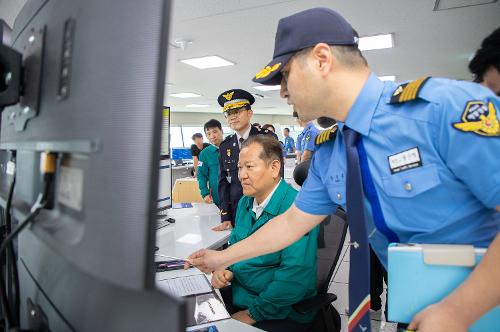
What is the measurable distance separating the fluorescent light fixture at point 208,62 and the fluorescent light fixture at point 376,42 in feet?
7.74

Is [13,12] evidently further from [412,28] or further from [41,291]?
[412,28]

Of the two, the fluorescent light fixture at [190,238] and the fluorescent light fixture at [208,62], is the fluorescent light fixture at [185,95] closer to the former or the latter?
the fluorescent light fixture at [208,62]

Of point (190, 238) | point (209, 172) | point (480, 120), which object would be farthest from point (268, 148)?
point (209, 172)

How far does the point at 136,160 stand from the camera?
0.26 metres

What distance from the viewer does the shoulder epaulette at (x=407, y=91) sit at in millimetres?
763

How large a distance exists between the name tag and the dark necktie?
0.08 m

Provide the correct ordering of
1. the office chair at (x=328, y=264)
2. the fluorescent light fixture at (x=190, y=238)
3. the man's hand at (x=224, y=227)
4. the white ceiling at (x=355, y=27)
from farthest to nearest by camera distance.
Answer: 1. the white ceiling at (x=355, y=27)
2. the man's hand at (x=224, y=227)
3. the fluorescent light fixture at (x=190, y=238)
4. the office chair at (x=328, y=264)

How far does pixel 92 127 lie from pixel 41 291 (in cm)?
30

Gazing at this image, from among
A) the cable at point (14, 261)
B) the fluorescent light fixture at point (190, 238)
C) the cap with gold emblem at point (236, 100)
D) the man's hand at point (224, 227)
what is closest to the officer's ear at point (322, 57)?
the cable at point (14, 261)

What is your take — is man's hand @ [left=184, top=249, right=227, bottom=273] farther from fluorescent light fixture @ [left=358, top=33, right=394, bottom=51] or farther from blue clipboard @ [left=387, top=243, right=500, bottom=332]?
fluorescent light fixture @ [left=358, top=33, right=394, bottom=51]

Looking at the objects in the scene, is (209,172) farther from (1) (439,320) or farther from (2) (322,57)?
(1) (439,320)

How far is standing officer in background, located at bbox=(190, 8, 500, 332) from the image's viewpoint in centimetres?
65

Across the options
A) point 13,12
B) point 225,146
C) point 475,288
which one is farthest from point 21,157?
point 13,12

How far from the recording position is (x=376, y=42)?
4895 mm
